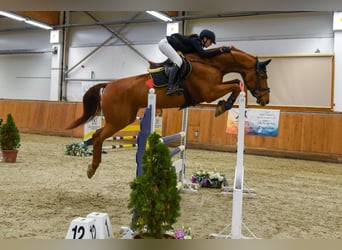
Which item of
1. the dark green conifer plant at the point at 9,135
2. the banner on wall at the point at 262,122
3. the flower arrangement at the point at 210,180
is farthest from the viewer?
the banner on wall at the point at 262,122

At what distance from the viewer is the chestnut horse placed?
2.93 meters

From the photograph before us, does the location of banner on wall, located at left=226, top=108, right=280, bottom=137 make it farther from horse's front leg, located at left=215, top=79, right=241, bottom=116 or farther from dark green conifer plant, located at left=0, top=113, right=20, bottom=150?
dark green conifer plant, located at left=0, top=113, right=20, bottom=150

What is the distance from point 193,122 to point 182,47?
5353 mm

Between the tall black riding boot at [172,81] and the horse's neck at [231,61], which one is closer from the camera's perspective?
the tall black riding boot at [172,81]

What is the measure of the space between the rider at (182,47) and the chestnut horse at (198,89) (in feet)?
0.18

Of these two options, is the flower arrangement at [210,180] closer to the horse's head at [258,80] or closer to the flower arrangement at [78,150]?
the horse's head at [258,80]

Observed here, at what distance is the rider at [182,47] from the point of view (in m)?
2.83

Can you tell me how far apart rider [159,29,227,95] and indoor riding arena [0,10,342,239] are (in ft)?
0.23

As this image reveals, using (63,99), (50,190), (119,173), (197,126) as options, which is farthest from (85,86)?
(50,190)

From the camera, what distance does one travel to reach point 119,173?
4562 mm

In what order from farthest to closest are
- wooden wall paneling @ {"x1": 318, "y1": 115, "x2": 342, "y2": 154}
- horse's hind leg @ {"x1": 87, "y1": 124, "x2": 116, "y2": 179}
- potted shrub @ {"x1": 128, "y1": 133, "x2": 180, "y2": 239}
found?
wooden wall paneling @ {"x1": 318, "y1": 115, "x2": 342, "y2": 154}, horse's hind leg @ {"x1": 87, "y1": 124, "x2": 116, "y2": 179}, potted shrub @ {"x1": 128, "y1": 133, "x2": 180, "y2": 239}

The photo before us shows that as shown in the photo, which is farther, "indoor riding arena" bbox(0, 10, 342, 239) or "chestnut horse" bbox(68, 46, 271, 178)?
"chestnut horse" bbox(68, 46, 271, 178)

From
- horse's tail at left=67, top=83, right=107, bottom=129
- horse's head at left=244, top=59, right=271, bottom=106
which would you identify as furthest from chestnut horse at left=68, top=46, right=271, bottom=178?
horse's tail at left=67, top=83, right=107, bottom=129

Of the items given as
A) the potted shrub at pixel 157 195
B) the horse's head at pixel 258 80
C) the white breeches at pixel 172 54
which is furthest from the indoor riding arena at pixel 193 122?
the potted shrub at pixel 157 195
